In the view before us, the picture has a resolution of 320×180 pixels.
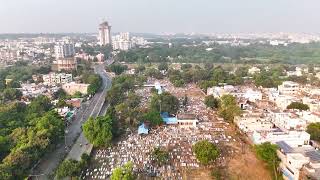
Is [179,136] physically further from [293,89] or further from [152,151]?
[293,89]

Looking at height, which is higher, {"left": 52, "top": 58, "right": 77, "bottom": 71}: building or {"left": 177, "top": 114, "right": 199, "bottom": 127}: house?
{"left": 52, "top": 58, "right": 77, "bottom": 71}: building

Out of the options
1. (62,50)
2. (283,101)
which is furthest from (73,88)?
(62,50)

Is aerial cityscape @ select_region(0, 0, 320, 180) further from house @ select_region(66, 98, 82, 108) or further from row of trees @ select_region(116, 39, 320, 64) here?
row of trees @ select_region(116, 39, 320, 64)

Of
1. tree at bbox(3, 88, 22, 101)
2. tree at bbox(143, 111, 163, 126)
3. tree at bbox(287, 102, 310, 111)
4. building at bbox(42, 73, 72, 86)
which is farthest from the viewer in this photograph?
building at bbox(42, 73, 72, 86)

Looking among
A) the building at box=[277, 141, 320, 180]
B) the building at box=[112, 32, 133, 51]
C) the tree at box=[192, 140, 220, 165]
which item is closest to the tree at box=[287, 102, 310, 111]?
the building at box=[277, 141, 320, 180]

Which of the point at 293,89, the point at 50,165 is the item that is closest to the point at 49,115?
the point at 50,165

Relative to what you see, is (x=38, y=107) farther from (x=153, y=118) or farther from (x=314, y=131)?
(x=314, y=131)

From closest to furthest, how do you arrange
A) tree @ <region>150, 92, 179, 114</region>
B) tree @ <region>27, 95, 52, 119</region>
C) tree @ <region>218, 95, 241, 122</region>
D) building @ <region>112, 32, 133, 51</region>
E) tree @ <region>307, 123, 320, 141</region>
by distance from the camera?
tree @ <region>307, 123, 320, 141</region>, tree @ <region>218, 95, 241, 122</region>, tree @ <region>27, 95, 52, 119</region>, tree @ <region>150, 92, 179, 114</region>, building @ <region>112, 32, 133, 51</region>
